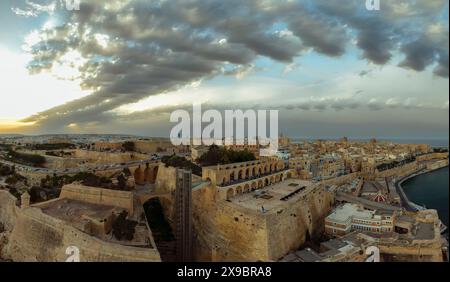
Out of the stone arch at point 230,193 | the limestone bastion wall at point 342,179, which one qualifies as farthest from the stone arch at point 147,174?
the limestone bastion wall at point 342,179

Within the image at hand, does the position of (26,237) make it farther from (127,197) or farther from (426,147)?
(426,147)

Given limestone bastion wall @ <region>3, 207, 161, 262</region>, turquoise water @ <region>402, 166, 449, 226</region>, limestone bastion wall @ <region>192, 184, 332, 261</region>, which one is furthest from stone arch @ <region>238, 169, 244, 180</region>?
turquoise water @ <region>402, 166, 449, 226</region>

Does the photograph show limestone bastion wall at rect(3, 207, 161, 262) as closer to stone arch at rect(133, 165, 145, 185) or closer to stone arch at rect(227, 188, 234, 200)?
stone arch at rect(227, 188, 234, 200)

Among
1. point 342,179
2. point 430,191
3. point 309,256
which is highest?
point 342,179

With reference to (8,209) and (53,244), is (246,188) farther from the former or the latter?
(8,209)

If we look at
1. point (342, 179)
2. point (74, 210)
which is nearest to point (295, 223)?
point (74, 210)

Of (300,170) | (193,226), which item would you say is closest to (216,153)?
(193,226)
